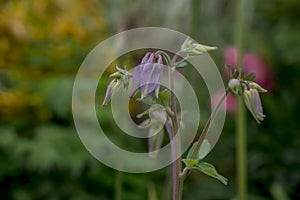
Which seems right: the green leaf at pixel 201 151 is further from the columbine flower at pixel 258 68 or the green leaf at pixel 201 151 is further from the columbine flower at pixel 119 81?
the columbine flower at pixel 258 68

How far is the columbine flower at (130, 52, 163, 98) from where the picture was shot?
51 centimetres

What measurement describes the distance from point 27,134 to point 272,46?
97 cm

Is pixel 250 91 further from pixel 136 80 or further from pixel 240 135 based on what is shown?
pixel 240 135

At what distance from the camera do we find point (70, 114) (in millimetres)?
1602

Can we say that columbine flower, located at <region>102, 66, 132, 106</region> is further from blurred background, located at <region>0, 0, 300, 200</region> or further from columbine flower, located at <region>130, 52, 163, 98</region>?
blurred background, located at <region>0, 0, 300, 200</region>

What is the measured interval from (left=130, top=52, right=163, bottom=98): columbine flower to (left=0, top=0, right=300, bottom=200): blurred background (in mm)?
558

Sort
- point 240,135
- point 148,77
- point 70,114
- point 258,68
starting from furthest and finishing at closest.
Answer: point 258,68
point 70,114
point 240,135
point 148,77

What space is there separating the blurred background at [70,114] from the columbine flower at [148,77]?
56cm

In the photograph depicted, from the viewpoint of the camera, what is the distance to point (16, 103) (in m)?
1.57

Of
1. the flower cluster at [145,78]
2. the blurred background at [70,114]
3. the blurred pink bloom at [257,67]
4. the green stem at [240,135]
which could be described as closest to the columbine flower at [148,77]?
the flower cluster at [145,78]

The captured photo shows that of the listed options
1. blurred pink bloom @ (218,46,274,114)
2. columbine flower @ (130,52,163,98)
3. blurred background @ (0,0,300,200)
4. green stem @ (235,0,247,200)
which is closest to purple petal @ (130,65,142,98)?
columbine flower @ (130,52,163,98)

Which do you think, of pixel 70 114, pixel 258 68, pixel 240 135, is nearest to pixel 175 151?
pixel 240 135

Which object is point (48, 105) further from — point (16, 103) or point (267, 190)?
point (267, 190)

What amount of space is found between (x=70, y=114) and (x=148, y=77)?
3.66ft
